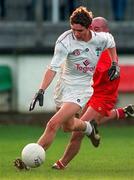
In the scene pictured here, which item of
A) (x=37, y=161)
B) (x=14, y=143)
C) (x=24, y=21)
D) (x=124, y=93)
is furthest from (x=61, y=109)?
(x=24, y=21)

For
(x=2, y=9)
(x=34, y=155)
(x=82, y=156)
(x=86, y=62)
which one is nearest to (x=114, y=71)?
(x=86, y=62)

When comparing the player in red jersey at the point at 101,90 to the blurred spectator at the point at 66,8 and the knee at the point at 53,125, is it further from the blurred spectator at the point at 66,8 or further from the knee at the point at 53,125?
the blurred spectator at the point at 66,8

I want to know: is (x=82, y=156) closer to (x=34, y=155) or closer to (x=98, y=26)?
(x=98, y=26)

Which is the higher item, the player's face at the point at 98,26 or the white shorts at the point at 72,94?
→ the player's face at the point at 98,26

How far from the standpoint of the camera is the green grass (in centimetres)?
1409

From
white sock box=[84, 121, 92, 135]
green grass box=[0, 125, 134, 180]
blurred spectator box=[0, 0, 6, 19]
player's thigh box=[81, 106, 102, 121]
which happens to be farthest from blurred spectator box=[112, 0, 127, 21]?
white sock box=[84, 121, 92, 135]

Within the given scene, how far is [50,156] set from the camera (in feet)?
56.6

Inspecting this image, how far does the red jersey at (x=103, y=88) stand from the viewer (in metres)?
16.3

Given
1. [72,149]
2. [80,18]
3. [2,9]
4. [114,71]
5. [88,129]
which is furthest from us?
[2,9]

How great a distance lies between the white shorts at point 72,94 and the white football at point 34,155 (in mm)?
837

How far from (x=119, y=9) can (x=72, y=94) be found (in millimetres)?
12856

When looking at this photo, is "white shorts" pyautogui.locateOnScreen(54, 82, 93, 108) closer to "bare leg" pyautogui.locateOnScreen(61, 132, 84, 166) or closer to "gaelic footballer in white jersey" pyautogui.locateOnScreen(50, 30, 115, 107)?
"gaelic footballer in white jersey" pyautogui.locateOnScreen(50, 30, 115, 107)

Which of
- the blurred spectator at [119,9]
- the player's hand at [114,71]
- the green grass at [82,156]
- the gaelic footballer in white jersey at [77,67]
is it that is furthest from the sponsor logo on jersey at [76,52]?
the blurred spectator at [119,9]

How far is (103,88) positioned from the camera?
54.1 ft
